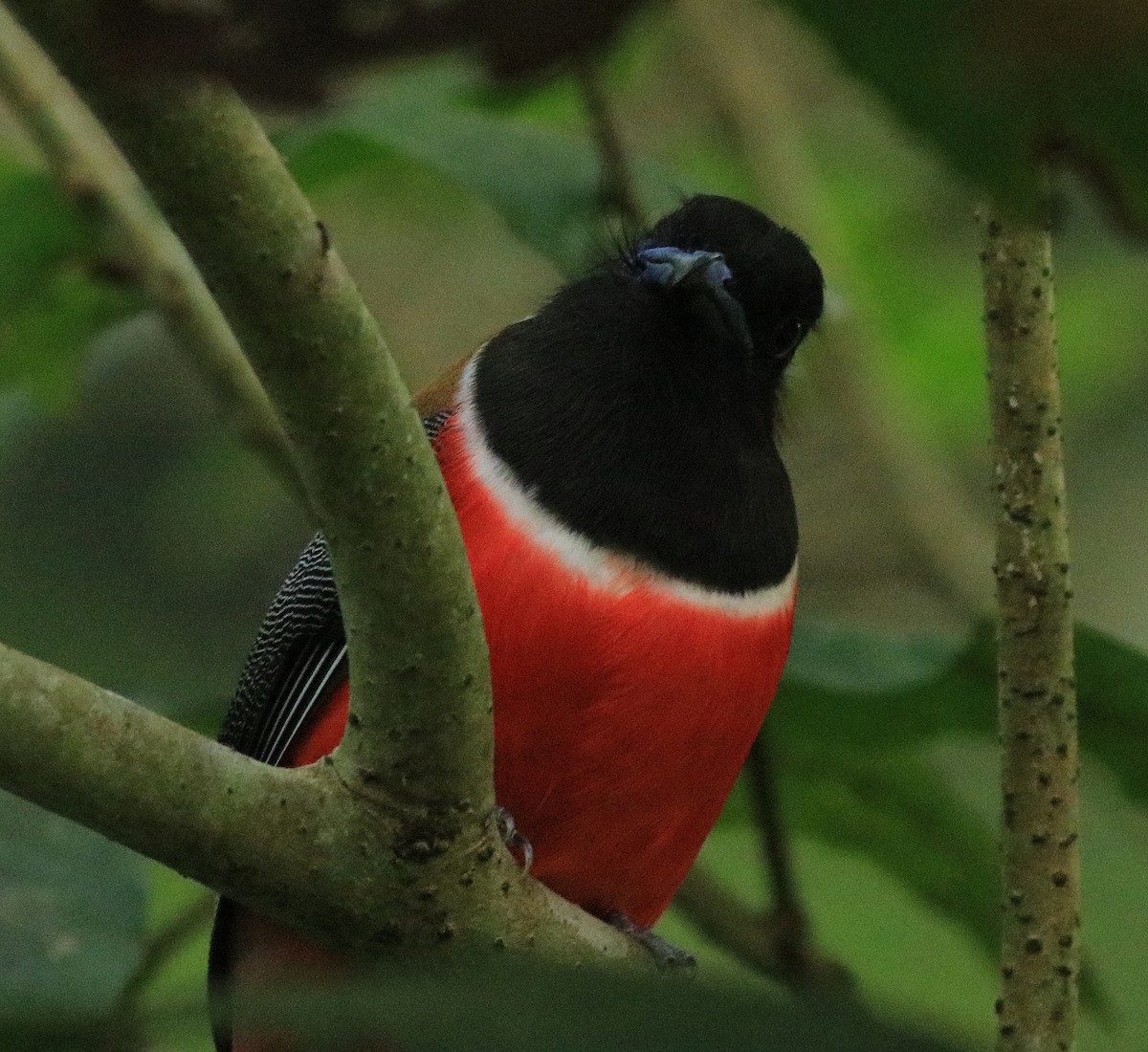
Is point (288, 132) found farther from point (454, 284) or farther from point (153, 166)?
point (454, 284)

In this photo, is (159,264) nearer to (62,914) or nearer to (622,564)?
(622,564)

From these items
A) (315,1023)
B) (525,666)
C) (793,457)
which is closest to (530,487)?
(525,666)

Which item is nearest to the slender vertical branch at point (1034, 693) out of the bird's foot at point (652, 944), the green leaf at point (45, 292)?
the bird's foot at point (652, 944)

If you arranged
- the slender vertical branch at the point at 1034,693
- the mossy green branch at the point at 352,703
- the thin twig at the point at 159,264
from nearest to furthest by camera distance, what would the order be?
the mossy green branch at the point at 352,703 < the slender vertical branch at the point at 1034,693 < the thin twig at the point at 159,264

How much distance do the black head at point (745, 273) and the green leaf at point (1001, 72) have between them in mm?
2460

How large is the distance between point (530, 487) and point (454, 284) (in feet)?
14.3

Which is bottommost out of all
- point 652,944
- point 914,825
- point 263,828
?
point 914,825

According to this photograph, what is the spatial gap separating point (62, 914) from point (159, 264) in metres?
1.31

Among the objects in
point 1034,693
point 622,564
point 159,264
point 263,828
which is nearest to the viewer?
point 263,828

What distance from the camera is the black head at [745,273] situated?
116 inches

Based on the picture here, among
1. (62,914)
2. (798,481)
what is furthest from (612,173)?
(798,481)

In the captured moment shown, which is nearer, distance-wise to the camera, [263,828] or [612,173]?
[263,828]

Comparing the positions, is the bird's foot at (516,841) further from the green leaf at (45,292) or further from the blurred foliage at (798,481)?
the green leaf at (45,292)

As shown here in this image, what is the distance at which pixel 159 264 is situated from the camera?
344 centimetres
